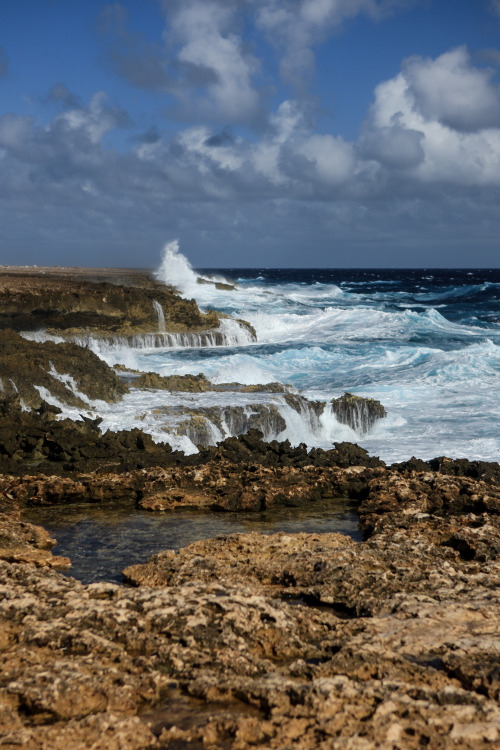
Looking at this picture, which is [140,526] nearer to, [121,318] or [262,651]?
[262,651]

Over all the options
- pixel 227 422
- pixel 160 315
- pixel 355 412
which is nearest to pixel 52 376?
pixel 227 422

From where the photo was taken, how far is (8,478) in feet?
33.0

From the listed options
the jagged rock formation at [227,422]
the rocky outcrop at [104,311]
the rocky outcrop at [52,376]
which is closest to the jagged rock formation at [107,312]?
the rocky outcrop at [104,311]

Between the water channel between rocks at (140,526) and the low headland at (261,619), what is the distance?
0.22m

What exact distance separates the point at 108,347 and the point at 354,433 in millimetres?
14461

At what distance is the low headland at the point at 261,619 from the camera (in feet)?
11.0

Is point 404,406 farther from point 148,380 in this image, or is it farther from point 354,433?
point 148,380

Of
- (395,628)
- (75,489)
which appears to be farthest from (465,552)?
(75,489)

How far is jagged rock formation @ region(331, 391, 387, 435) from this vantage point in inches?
682

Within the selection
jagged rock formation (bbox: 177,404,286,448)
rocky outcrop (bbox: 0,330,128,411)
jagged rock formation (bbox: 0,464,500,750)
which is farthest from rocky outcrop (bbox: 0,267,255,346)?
jagged rock formation (bbox: 0,464,500,750)

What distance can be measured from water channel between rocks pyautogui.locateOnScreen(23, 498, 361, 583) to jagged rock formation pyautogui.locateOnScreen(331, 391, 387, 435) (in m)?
7.39

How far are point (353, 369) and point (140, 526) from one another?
19.9m

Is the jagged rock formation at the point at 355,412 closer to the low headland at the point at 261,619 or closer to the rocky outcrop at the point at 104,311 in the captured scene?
the low headland at the point at 261,619

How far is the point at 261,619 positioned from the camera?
4.64 m
